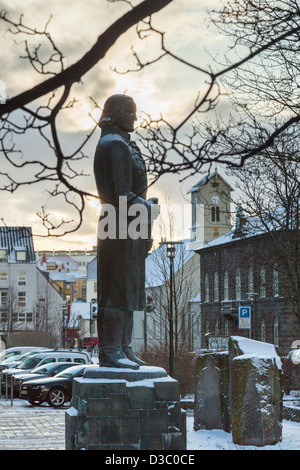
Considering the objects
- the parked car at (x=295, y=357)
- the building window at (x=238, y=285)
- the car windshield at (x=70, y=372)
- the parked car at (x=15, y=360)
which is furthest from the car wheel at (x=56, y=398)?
the building window at (x=238, y=285)

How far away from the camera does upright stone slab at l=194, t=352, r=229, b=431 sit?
14.9m

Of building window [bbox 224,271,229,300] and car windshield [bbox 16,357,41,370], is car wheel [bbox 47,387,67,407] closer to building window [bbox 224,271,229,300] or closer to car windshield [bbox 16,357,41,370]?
car windshield [bbox 16,357,41,370]

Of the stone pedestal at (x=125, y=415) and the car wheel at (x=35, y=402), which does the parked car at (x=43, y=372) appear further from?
the stone pedestal at (x=125, y=415)

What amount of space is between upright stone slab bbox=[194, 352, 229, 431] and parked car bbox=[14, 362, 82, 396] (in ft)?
43.2

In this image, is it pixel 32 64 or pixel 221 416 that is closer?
pixel 32 64

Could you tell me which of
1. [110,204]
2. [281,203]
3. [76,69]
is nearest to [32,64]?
[76,69]

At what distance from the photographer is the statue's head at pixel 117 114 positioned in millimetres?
11055

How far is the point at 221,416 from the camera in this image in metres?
14.9

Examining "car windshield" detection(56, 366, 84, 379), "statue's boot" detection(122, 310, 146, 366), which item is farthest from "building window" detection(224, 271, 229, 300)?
"statue's boot" detection(122, 310, 146, 366)

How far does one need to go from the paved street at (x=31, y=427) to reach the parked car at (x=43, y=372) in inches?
56.9

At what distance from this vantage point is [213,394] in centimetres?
1507

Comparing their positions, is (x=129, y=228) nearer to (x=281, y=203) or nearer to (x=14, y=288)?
(x=281, y=203)

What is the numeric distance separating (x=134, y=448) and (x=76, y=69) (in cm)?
614
